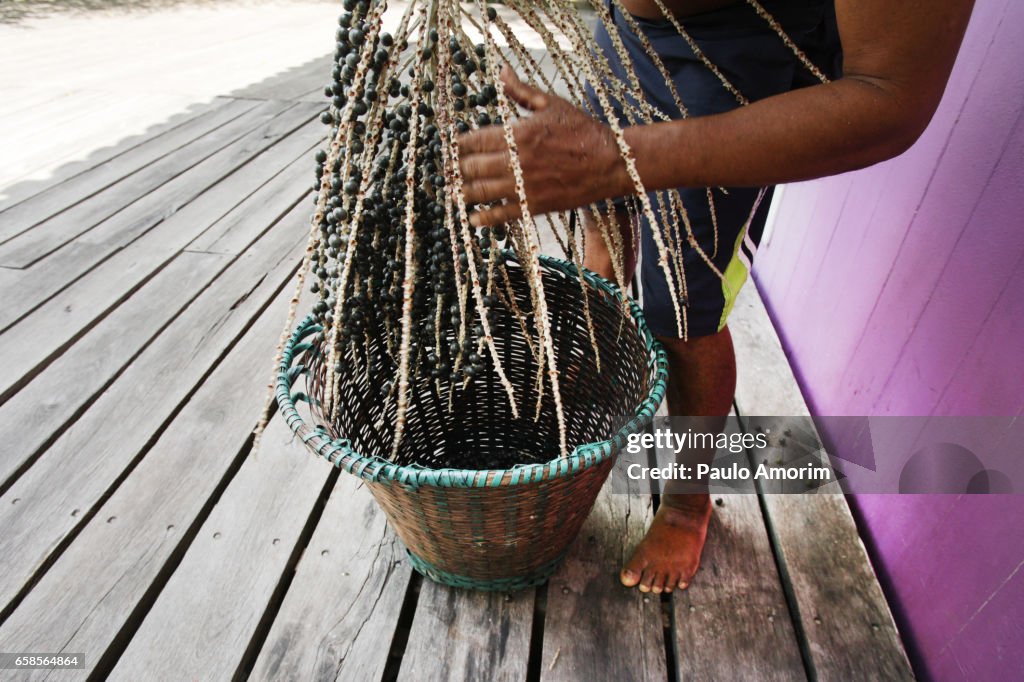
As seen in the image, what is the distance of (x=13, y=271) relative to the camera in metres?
2.31

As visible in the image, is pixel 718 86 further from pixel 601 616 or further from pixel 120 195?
pixel 120 195

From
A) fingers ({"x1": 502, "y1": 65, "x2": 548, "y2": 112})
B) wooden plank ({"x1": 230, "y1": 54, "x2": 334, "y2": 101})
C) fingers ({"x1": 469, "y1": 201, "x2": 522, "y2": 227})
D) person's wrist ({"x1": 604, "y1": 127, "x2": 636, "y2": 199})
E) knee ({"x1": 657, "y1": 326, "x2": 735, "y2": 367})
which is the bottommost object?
wooden plank ({"x1": 230, "y1": 54, "x2": 334, "y2": 101})

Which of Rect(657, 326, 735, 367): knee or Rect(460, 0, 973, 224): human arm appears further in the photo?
Rect(657, 326, 735, 367): knee

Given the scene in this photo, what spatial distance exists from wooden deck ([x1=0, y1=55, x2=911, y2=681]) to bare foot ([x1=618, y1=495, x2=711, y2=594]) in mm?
35

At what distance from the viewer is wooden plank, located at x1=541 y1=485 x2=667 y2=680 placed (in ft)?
3.99

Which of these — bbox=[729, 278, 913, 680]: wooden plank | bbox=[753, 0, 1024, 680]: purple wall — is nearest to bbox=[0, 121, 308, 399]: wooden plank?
bbox=[729, 278, 913, 680]: wooden plank

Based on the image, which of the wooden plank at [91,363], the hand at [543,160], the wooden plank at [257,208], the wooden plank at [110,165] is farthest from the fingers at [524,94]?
the wooden plank at [110,165]

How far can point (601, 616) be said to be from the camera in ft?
4.26

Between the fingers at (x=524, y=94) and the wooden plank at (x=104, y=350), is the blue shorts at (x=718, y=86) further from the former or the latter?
the wooden plank at (x=104, y=350)

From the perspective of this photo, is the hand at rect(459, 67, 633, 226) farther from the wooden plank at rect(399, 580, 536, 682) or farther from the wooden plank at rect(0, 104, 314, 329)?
the wooden plank at rect(0, 104, 314, 329)

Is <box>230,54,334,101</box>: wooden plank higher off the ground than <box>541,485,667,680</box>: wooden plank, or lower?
higher

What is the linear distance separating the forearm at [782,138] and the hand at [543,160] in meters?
0.03

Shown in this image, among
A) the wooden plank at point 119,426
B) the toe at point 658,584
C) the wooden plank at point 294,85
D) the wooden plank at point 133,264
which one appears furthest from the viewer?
the wooden plank at point 294,85

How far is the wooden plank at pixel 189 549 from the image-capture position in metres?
1.24
